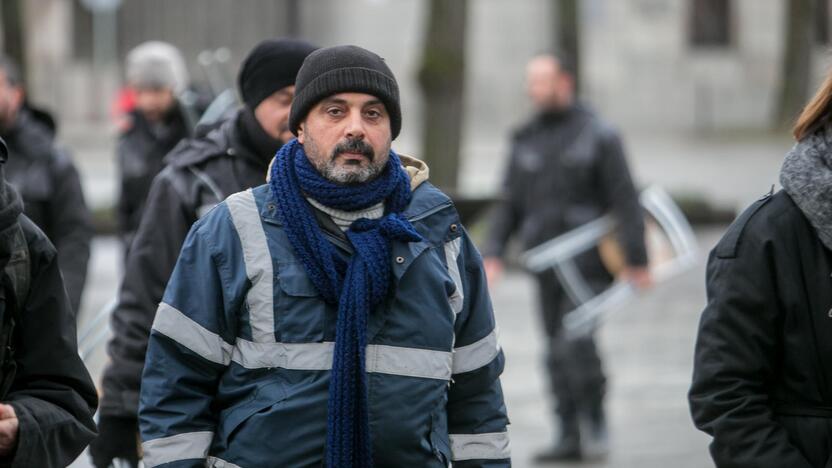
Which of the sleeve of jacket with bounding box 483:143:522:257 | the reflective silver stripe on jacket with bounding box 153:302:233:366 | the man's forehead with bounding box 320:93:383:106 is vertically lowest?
the sleeve of jacket with bounding box 483:143:522:257


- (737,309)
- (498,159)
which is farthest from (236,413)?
(498,159)

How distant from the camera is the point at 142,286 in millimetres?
4895

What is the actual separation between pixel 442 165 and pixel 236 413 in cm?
1199

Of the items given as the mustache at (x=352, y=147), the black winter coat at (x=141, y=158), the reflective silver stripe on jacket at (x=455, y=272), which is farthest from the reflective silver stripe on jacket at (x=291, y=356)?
the black winter coat at (x=141, y=158)

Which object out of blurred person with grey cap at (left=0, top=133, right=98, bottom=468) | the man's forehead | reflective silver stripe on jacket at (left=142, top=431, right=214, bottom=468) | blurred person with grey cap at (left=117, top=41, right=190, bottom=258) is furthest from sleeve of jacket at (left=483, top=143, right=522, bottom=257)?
reflective silver stripe on jacket at (left=142, top=431, right=214, bottom=468)

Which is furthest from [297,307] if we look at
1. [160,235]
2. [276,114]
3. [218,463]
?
[276,114]

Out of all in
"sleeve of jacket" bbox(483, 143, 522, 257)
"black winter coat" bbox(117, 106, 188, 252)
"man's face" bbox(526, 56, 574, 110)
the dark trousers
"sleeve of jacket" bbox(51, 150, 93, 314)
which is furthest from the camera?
"sleeve of jacket" bbox(483, 143, 522, 257)

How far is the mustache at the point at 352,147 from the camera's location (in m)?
3.84

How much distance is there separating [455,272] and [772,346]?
797 millimetres

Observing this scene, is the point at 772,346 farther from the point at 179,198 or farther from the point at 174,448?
the point at 179,198

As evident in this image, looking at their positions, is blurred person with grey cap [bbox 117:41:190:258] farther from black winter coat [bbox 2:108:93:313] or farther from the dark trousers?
the dark trousers

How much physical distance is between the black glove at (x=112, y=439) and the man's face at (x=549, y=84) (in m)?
4.49

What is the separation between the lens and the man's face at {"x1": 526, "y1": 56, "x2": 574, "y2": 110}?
8.97 m

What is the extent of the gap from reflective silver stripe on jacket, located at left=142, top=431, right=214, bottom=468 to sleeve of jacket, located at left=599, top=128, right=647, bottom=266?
17.4 ft
